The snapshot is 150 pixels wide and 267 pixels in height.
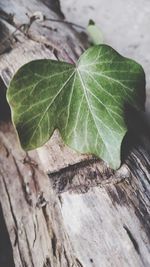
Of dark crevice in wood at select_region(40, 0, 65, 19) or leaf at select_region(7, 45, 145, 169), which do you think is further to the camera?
dark crevice in wood at select_region(40, 0, 65, 19)

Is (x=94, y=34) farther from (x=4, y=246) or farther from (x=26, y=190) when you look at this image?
(x=4, y=246)

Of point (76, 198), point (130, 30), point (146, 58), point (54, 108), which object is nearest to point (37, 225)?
point (76, 198)

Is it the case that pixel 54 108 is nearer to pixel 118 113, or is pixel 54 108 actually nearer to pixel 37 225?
pixel 118 113

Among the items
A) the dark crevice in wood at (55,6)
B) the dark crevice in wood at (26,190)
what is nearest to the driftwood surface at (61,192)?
the dark crevice in wood at (26,190)

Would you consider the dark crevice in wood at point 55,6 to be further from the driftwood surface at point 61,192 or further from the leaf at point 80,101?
the leaf at point 80,101

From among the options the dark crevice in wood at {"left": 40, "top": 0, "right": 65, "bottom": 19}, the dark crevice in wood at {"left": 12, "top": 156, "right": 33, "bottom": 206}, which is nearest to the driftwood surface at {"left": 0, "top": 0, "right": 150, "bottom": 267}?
the dark crevice in wood at {"left": 12, "top": 156, "right": 33, "bottom": 206}

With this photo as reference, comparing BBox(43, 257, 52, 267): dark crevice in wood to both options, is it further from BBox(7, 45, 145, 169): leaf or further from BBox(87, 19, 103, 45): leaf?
BBox(87, 19, 103, 45): leaf
